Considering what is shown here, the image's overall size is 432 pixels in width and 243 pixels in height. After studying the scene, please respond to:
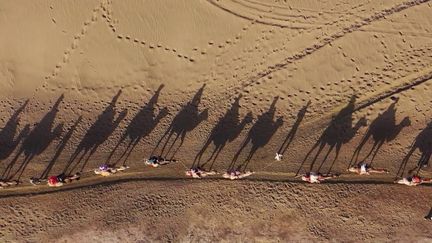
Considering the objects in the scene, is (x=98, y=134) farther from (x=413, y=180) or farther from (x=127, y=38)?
(x=413, y=180)

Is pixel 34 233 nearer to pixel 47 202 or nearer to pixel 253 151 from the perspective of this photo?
pixel 47 202

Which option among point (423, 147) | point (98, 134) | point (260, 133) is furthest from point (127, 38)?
point (423, 147)

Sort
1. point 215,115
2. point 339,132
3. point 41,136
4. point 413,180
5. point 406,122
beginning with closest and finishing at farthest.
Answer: point 413,180 < point 406,122 < point 339,132 < point 215,115 < point 41,136

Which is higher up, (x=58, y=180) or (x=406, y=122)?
(x=406, y=122)

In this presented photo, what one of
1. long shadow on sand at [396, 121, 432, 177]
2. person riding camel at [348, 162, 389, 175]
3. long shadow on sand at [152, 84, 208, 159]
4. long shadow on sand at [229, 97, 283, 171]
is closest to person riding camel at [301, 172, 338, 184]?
person riding camel at [348, 162, 389, 175]

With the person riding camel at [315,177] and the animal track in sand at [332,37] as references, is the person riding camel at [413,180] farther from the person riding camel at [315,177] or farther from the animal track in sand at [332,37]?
the animal track in sand at [332,37]

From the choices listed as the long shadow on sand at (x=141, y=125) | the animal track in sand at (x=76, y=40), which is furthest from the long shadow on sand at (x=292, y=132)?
the animal track in sand at (x=76, y=40)
